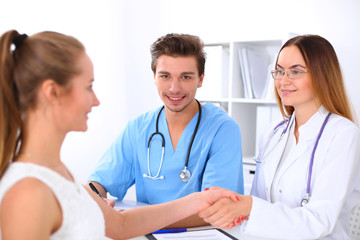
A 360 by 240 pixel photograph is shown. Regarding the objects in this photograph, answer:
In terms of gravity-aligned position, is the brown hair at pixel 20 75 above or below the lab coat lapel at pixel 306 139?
above

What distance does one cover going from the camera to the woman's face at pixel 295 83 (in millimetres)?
1611

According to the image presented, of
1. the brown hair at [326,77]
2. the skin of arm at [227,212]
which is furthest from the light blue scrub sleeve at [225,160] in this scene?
the brown hair at [326,77]

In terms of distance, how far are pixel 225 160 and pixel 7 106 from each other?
106 cm

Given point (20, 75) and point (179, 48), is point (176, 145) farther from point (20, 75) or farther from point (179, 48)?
point (20, 75)

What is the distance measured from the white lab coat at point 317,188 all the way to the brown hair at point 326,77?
5cm

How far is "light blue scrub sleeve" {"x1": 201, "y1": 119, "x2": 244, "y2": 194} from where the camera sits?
1.72 metres

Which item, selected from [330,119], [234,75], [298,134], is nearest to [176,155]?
[298,134]

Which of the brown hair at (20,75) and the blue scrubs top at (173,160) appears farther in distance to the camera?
the blue scrubs top at (173,160)

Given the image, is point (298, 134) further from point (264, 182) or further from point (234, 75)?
point (234, 75)

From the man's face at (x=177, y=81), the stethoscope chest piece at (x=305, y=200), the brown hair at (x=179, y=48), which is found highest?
the brown hair at (x=179, y=48)

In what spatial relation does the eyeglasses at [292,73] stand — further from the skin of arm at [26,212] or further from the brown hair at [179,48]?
the skin of arm at [26,212]

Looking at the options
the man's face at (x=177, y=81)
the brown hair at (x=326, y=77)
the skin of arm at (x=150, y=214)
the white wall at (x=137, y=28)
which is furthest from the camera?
the white wall at (x=137, y=28)

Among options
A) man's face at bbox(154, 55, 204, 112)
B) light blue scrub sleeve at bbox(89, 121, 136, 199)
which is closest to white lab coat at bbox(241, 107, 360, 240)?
man's face at bbox(154, 55, 204, 112)

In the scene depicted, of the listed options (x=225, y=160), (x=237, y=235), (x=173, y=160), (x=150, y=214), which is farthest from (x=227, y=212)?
(x=173, y=160)
